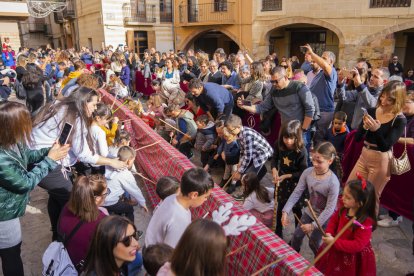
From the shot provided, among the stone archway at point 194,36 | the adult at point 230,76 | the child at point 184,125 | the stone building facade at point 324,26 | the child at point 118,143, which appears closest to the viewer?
the child at point 118,143

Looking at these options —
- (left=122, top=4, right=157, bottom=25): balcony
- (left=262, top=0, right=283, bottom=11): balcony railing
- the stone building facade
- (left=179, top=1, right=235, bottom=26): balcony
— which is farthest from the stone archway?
(left=262, top=0, right=283, bottom=11): balcony railing

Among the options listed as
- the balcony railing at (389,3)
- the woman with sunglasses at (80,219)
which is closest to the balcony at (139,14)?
the balcony railing at (389,3)

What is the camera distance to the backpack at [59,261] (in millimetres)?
2443

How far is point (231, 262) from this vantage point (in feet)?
9.14

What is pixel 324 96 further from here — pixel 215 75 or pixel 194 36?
pixel 194 36

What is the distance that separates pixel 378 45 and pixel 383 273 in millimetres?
13559

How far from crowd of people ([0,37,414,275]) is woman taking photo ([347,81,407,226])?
0.4 inches

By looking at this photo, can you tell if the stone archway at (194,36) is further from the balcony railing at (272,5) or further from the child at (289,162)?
the child at (289,162)

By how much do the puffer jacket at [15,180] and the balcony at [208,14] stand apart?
729 inches

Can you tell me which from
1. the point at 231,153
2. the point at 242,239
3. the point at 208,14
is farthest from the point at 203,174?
the point at 208,14

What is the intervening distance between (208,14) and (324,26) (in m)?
7.93

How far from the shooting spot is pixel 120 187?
392cm

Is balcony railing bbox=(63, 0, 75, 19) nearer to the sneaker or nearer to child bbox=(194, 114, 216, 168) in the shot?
child bbox=(194, 114, 216, 168)

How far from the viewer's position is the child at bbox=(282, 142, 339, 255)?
303 cm
